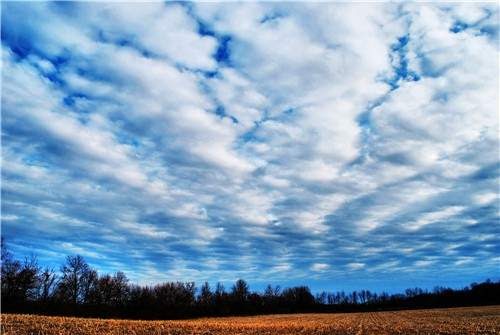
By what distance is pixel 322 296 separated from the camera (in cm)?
18762

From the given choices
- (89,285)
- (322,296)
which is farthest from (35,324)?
(322,296)

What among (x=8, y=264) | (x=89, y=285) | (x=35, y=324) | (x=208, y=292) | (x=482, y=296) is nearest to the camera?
(x=35, y=324)

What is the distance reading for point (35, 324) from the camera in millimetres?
34594

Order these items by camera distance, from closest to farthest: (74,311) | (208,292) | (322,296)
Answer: (74,311) → (208,292) → (322,296)

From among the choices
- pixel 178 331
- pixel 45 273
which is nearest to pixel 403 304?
pixel 45 273

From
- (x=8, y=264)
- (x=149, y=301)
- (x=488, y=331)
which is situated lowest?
(x=488, y=331)

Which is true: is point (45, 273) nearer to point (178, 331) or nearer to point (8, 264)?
point (8, 264)

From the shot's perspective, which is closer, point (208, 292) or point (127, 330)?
point (127, 330)

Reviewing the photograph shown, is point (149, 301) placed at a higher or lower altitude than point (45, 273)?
lower

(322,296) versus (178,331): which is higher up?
(322,296)

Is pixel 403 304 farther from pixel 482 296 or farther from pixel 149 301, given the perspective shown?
pixel 149 301

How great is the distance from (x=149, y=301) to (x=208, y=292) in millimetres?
54600

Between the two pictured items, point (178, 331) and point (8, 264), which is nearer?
point (178, 331)

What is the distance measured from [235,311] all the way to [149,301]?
72.2 ft
